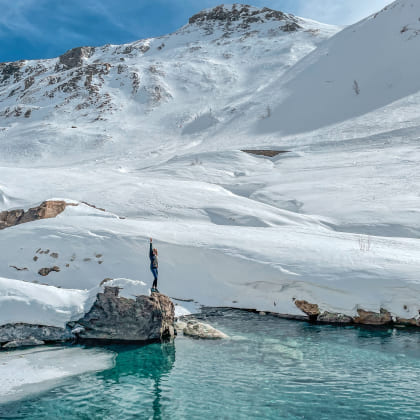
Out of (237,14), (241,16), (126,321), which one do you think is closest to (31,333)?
(126,321)

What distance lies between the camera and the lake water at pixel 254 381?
5.80 m

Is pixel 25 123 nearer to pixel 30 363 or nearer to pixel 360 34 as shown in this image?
pixel 360 34

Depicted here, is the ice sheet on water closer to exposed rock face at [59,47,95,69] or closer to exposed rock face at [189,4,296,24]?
exposed rock face at [59,47,95,69]

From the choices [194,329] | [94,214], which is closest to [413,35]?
[94,214]

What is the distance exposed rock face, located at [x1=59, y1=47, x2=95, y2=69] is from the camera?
79.9 m

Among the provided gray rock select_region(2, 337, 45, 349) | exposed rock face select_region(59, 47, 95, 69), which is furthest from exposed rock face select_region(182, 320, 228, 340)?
exposed rock face select_region(59, 47, 95, 69)

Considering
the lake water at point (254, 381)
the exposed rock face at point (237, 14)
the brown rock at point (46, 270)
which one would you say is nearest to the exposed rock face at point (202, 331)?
the lake water at point (254, 381)

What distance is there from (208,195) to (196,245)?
757cm

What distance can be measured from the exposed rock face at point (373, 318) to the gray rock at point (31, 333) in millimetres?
7173

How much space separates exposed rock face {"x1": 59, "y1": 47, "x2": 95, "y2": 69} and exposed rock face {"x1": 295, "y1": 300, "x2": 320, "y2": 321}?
8077 cm

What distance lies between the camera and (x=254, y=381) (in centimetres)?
671

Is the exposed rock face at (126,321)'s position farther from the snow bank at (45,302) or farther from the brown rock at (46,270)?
the brown rock at (46,270)

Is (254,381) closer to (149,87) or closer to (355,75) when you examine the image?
(355,75)

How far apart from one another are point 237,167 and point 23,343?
21.9m
